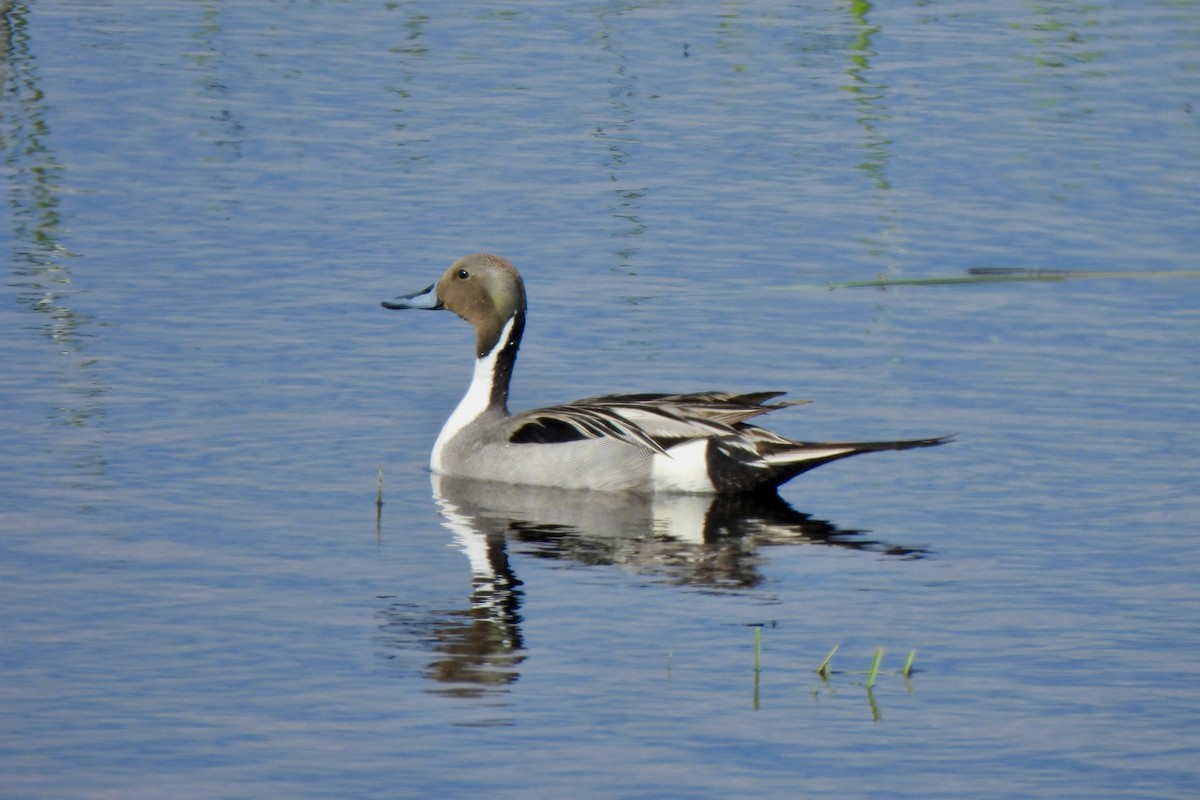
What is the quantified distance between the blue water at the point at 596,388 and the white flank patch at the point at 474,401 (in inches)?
10.0

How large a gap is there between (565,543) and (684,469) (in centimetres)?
132

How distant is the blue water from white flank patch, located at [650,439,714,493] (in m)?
0.31

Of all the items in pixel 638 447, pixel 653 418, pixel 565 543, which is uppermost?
pixel 653 418

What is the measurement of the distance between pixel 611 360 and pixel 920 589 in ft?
13.0

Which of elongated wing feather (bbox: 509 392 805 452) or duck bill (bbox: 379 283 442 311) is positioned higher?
duck bill (bbox: 379 283 442 311)

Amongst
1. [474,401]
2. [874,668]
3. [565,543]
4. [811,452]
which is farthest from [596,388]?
[874,668]

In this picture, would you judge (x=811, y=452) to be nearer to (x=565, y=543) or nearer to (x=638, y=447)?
(x=638, y=447)

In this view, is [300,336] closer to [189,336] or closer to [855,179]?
[189,336]

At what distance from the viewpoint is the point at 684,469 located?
11.6 metres

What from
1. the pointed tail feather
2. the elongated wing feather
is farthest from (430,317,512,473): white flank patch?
the pointed tail feather

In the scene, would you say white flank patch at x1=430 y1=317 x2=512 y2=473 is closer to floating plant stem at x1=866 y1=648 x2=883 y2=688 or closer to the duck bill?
the duck bill

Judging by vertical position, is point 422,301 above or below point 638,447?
above

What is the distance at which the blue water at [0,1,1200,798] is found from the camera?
316 inches

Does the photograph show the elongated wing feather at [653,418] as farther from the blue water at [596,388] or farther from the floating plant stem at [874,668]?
the floating plant stem at [874,668]
